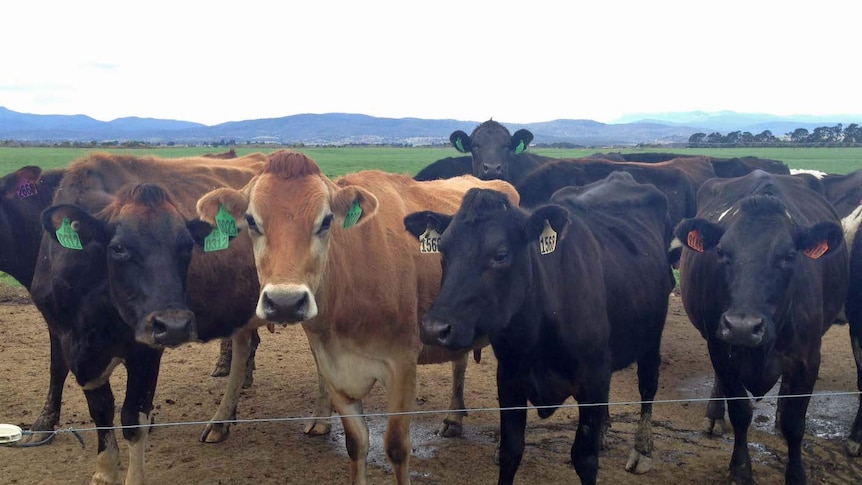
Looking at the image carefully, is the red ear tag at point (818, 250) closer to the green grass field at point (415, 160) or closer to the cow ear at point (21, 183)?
the cow ear at point (21, 183)

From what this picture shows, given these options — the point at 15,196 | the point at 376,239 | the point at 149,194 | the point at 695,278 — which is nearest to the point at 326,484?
the point at 376,239

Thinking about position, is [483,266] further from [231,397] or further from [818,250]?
[231,397]

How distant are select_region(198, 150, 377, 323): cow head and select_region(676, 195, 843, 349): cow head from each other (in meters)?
2.42

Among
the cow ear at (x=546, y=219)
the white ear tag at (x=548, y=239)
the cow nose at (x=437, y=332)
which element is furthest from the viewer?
the white ear tag at (x=548, y=239)

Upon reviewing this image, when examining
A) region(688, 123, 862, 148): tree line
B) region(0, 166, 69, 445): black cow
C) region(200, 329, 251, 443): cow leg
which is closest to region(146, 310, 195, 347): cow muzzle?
region(200, 329, 251, 443): cow leg

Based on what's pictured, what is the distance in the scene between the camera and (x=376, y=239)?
16.7ft

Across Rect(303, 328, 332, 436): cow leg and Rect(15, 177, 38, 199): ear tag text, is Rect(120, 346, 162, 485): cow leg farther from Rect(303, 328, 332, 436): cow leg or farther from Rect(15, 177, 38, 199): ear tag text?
Rect(15, 177, 38, 199): ear tag text

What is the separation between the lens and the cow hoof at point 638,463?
5.64 meters

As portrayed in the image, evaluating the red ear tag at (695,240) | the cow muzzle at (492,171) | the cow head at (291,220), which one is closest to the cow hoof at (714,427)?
the red ear tag at (695,240)

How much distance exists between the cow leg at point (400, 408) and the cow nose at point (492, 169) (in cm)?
658

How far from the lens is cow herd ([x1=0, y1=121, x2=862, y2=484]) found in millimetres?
4363

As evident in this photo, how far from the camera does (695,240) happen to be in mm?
5293

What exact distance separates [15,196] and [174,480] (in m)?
3.13

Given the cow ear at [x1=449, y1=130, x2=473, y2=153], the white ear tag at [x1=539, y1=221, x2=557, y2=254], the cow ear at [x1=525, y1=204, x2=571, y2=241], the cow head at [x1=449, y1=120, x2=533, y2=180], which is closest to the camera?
the cow ear at [x1=525, y1=204, x2=571, y2=241]
